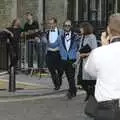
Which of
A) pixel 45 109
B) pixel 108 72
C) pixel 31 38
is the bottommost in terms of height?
pixel 45 109

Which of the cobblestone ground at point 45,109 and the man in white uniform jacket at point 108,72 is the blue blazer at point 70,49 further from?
the man in white uniform jacket at point 108,72

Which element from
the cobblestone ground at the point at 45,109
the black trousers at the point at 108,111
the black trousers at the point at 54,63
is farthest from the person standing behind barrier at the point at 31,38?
the black trousers at the point at 108,111

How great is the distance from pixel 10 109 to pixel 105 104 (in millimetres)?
6300

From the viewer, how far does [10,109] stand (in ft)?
35.7

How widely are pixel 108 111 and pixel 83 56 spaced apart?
7094 millimetres

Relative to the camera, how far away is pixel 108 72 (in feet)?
16.1

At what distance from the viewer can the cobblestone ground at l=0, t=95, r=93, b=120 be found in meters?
9.93

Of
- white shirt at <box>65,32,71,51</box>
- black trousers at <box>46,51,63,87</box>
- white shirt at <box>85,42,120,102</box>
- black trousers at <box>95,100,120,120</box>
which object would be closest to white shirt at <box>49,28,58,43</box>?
black trousers at <box>46,51,63,87</box>

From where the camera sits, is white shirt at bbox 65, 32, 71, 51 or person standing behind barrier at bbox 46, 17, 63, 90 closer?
white shirt at bbox 65, 32, 71, 51

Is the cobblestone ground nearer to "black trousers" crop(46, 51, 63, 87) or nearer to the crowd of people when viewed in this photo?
the crowd of people

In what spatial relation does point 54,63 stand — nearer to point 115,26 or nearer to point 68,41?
point 68,41

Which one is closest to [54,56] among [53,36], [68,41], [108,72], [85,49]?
[53,36]

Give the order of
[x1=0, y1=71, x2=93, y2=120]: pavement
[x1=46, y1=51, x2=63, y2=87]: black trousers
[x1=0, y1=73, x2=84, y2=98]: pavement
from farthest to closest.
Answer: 1. [x1=46, y1=51, x2=63, y2=87]: black trousers
2. [x1=0, y1=73, x2=84, y2=98]: pavement
3. [x1=0, y1=71, x2=93, y2=120]: pavement

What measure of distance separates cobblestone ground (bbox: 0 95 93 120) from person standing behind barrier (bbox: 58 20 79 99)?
0.94 ft
